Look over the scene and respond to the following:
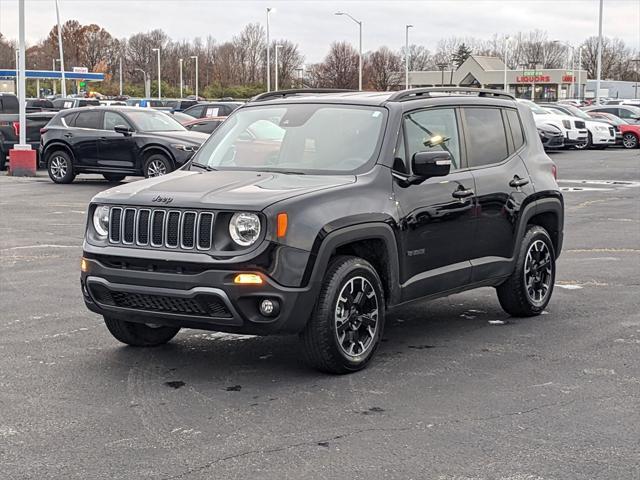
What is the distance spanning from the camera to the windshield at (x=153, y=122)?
2097cm

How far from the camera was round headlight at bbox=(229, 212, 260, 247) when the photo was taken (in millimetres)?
5906

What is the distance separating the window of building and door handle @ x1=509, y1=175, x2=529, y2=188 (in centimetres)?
19

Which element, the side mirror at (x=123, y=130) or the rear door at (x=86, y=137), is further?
the rear door at (x=86, y=137)

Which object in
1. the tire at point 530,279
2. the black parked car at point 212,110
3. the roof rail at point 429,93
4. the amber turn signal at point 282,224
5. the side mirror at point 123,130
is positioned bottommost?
the tire at point 530,279

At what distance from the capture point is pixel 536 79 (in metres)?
112

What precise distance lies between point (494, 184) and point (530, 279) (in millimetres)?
1002

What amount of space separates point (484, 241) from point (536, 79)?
356 feet

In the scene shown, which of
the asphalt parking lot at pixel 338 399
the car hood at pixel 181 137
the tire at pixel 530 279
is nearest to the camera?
the asphalt parking lot at pixel 338 399

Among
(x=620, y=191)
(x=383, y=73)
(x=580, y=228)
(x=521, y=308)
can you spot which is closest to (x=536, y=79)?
(x=383, y=73)

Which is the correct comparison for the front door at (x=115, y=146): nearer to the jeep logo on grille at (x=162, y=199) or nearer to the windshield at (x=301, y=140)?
the windshield at (x=301, y=140)

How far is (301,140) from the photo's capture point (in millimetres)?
7086

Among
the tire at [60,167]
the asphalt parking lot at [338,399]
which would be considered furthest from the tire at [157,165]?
the asphalt parking lot at [338,399]

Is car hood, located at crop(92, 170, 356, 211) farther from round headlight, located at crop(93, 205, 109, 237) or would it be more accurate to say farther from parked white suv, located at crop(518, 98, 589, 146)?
parked white suv, located at crop(518, 98, 589, 146)

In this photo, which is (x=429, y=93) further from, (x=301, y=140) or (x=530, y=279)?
(x=530, y=279)
